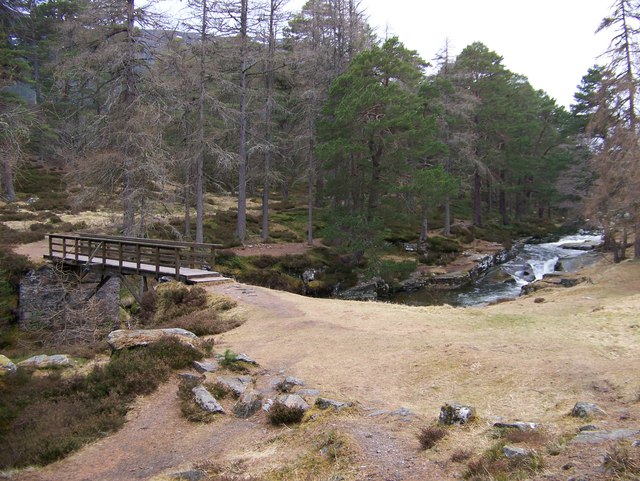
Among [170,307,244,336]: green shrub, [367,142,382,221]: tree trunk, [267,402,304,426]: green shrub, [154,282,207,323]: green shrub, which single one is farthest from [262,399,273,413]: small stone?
[367,142,382,221]: tree trunk

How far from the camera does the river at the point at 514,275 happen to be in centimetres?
2330

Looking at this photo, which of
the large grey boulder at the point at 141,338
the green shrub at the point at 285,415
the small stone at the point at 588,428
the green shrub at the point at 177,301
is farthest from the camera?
the green shrub at the point at 177,301

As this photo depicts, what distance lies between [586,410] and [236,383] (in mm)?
5635

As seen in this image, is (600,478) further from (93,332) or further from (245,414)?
(93,332)

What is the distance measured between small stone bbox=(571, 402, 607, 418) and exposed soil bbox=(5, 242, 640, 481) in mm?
139

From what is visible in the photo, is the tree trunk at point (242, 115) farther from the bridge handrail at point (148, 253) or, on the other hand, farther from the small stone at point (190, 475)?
the small stone at point (190, 475)

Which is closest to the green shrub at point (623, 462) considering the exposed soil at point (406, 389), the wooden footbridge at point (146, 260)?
the exposed soil at point (406, 389)

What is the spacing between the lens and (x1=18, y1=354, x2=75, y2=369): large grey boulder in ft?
31.0

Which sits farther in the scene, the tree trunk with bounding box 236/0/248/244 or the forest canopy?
the tree trunk with bounding box 236/0/248/244

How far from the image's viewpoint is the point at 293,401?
7.38 metres

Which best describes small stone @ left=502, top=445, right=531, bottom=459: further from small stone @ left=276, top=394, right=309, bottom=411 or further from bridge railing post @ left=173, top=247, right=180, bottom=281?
bridge railing post @ left=173, top=247, right=180, bottom=281

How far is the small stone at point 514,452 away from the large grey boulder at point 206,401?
14.8ft

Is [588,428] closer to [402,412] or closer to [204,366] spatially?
[402,412]

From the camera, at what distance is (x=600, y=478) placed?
419 centimetres
